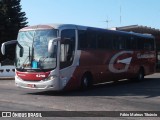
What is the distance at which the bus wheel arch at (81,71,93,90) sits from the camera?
19109 mm

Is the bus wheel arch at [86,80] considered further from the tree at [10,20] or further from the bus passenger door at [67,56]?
the tree at [10,20]

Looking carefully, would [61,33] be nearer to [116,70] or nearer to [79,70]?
[79,70]

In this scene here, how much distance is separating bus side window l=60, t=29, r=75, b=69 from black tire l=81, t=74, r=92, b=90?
154 cm

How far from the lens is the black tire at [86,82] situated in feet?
62.7

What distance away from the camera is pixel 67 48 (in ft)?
58.6

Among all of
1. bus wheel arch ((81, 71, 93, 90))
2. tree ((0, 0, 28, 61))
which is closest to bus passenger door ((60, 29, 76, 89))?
bus wheel arch ((81, 71, 93, 90))

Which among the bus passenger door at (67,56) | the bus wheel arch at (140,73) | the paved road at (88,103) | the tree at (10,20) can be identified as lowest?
the paved road at (88,103)

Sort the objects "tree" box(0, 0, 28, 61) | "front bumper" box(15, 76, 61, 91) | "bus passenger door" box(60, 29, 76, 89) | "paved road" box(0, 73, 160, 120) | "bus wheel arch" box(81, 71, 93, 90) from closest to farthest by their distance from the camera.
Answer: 1. "paved road" box(0, 73, 160, 120)
2. "front bumper" box(15, 76, 61, 91)
3. "bus passenger door" box(60, 29, 76, 89)
4. "bus wheel arch" box(81, 71, 93, 90)
5. "tree" box(0, 0, 28, 61)

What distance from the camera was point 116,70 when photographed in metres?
22.5

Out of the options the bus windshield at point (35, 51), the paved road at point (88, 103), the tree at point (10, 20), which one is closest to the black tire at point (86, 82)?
the paved road at point (88, 103)

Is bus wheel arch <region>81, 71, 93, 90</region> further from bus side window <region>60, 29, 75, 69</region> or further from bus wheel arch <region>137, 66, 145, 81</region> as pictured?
bus wheel arch <region>137, 66, 145, 81</region>

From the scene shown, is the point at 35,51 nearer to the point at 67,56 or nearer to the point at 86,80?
the point at 67,56

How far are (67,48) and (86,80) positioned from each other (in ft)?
7.64

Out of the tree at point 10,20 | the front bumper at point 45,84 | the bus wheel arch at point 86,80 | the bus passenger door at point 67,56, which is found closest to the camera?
the front bumper at point 45,84
